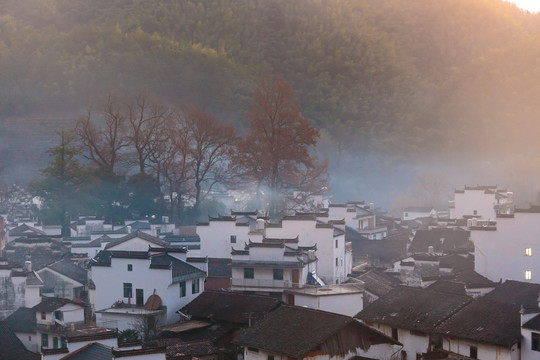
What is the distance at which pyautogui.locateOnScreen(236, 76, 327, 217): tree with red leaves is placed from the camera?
2939cm

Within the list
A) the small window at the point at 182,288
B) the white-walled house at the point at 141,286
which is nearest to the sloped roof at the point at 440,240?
the white-walled house at the point at 141,286

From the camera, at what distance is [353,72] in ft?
216

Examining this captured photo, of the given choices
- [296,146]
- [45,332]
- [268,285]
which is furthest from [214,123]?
[45,332]

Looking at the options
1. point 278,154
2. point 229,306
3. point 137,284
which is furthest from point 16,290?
point 278,154

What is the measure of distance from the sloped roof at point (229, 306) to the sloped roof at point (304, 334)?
1.65m

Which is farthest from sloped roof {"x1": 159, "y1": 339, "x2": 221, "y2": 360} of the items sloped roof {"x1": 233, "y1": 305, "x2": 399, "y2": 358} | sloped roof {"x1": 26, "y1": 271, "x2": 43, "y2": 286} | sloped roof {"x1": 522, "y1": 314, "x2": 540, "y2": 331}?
sloped roof {"x1": 26, "y1": 271, "x2": 43, "y2": 286}

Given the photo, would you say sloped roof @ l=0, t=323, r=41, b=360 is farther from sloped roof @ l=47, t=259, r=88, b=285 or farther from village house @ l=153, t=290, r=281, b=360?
sloped roof @ l=47, t=259, r=88, b=285

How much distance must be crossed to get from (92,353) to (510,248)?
38.9ft

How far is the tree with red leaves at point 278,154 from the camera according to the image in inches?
1157

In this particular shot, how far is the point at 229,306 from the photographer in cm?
1769

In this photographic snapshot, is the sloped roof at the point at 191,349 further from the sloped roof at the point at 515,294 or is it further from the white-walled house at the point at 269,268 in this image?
the sloped roof at the point at 515,294

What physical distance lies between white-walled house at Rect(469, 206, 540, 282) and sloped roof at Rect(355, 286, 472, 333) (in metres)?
4.76

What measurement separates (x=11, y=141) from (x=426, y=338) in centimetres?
3351

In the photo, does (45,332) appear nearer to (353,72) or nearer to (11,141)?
(11,141)
